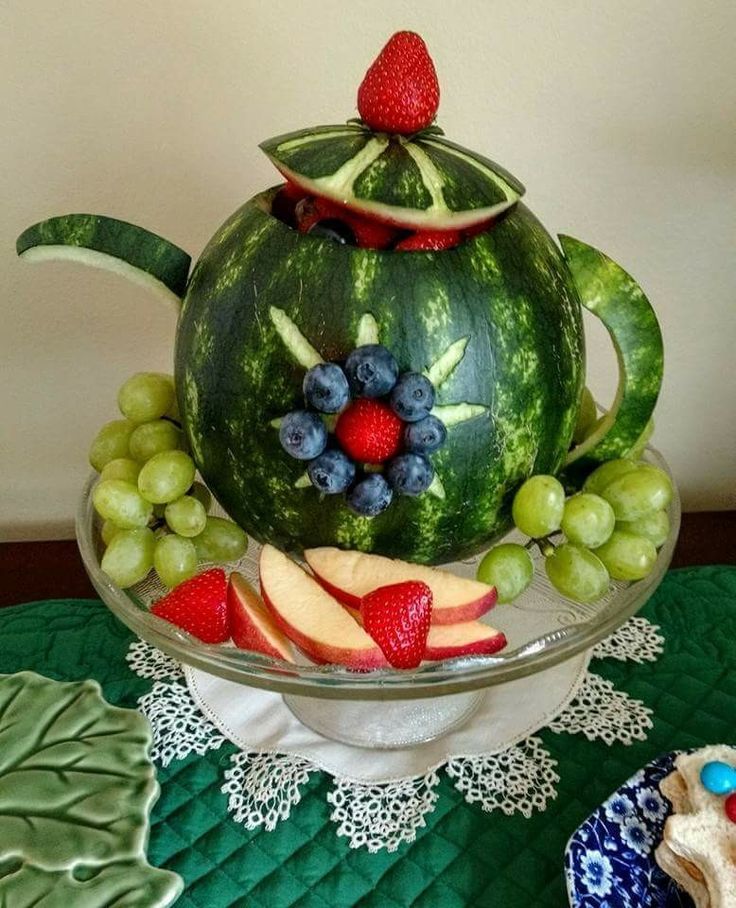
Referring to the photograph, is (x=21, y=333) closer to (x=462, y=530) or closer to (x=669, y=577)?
(x=462, y=530)

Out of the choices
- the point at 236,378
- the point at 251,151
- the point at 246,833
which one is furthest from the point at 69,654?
the point at 251,151

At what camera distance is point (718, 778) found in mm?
651

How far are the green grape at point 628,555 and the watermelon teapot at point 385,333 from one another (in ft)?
0.26

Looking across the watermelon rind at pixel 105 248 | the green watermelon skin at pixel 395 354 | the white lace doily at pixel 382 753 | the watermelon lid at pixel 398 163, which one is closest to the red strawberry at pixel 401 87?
the watermelon lid at pixel 398 163

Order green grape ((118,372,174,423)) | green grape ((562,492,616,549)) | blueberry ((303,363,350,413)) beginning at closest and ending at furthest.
Result: blueberry ((303,363,350,413)), green grape ((562,492,616,549)), green grape ((118,372,174,423))

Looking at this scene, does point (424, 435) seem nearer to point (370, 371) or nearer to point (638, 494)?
point (370, 371)

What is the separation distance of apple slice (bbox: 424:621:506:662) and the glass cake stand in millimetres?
15

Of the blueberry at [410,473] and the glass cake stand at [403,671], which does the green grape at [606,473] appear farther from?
the blueberry at [410,473]

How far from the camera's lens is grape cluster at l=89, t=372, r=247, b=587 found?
742mm

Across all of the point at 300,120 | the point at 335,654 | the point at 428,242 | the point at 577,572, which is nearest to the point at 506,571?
the point at 577,572

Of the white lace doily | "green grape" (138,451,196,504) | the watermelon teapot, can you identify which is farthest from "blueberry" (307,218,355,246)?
the white lace doily

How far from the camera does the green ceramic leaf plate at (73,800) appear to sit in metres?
0.67

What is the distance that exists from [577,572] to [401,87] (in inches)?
15.5

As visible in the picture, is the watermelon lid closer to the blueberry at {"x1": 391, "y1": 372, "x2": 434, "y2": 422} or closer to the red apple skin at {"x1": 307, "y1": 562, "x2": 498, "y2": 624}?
the blueberry at {"x1": 391, "y1": 372, "x2": 434, "y2": 422}
